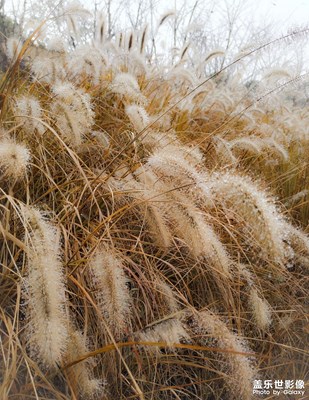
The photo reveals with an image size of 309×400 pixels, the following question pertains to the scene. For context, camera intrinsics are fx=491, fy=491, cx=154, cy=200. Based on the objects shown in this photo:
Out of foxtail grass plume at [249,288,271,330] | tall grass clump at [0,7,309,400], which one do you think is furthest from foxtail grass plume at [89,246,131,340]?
foxtail grass plume at [249,288,271,330]

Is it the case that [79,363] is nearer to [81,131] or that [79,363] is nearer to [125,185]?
[125,185]

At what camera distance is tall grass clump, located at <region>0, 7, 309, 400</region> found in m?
1.25

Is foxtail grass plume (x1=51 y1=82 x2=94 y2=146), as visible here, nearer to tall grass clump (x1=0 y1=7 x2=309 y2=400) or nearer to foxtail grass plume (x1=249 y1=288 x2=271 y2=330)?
tall grass clump (x1=0 y1=7 x2=309 y2=400)

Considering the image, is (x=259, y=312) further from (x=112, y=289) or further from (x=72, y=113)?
(x=72, y=113)

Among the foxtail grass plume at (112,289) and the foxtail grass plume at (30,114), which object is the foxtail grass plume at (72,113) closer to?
the foxtail grass plume at (30,114)

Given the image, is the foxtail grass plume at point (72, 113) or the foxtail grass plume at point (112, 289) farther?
the foxtail grass plume at point (72, 113)

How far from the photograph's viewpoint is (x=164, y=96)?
2.97 meters

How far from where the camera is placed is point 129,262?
5.44ft

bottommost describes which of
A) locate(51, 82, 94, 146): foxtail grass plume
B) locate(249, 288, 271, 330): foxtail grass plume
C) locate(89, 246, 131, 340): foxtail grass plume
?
locate(249, 288, 271, 330): foxtail grass plume

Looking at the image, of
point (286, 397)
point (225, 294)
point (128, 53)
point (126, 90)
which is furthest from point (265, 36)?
point (286, 397)

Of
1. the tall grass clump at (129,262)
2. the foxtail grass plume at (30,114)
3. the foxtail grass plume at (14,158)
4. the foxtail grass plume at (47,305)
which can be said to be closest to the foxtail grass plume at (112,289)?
the tall grass clump at (129,262)

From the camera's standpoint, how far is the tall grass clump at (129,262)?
1.25 meters

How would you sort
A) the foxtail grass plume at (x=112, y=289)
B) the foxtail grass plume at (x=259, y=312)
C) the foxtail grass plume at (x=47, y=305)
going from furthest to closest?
the foxtail grass plume at (x=259, y=312)
the foxtail grass plume at (x=112, y=289)
the foxtail grass plume at (x=47, y=305)

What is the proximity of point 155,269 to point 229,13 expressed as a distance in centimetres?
535
